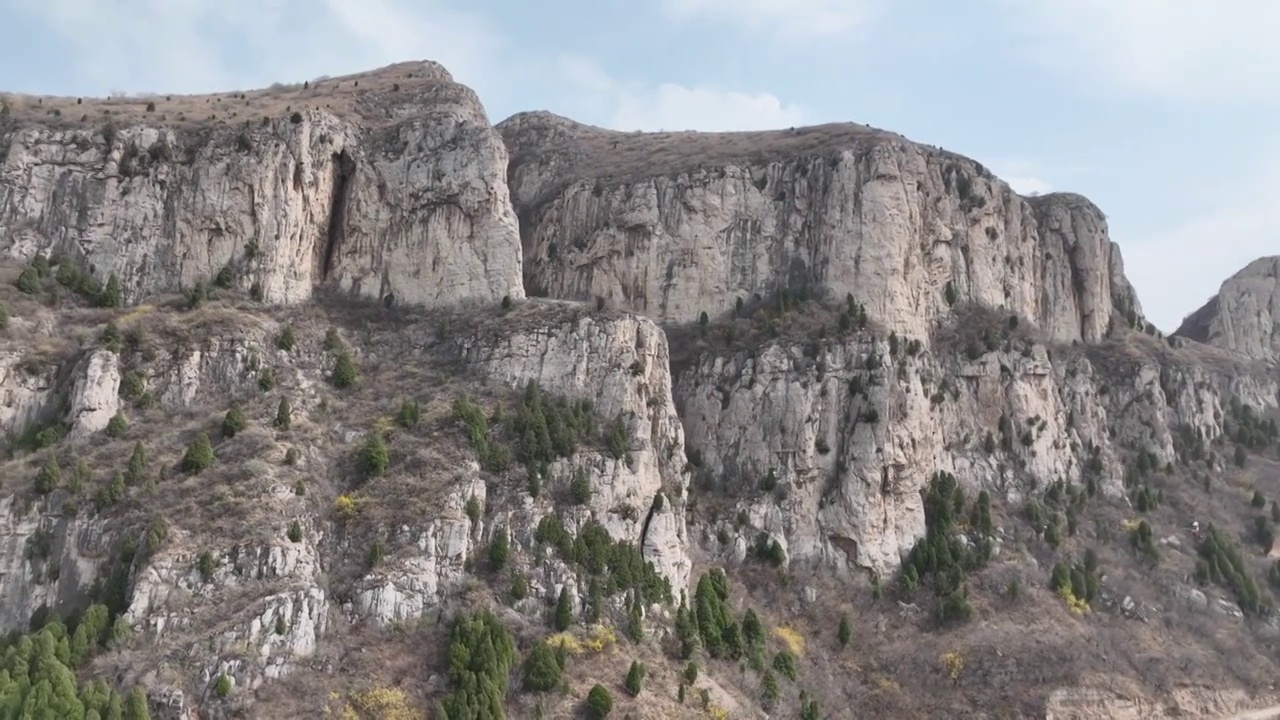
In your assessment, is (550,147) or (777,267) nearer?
(777,267)

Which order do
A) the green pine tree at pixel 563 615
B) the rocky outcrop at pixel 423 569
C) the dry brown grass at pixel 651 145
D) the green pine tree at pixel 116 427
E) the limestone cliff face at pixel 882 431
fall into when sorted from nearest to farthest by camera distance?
the rocky outcrop at pixel 423 569 < the green pine tree at pixel 563 615 < the green pine tree at pixel 116 427 < the limestone cliff face at pixel 882 431 < the dry brown grass at pixel 651 145

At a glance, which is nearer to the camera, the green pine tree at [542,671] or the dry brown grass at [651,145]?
the green pine tree at [542,671]

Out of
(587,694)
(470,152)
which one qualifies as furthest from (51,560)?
(470,152)

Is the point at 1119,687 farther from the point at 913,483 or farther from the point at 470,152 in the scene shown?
→ the point at 470,152

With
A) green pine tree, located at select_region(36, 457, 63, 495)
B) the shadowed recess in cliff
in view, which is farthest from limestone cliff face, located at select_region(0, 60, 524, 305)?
green pine tree, located at select_region(36, 457, 63, 495)

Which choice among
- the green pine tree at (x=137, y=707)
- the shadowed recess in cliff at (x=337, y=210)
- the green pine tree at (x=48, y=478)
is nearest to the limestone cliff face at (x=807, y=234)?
the shadowed recess in cliff at (x=337, y=210)

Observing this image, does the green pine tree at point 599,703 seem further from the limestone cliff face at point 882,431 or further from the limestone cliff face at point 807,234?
the limestone cliff face at point 807,234

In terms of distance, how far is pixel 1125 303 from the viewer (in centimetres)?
9431

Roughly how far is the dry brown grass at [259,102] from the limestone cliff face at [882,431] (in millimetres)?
31135

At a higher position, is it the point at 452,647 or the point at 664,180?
the point at 664,180

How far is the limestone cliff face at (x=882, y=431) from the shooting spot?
6475cm

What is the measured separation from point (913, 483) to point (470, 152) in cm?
3771

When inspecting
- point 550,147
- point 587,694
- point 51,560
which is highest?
point 550,147

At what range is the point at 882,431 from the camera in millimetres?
66125
